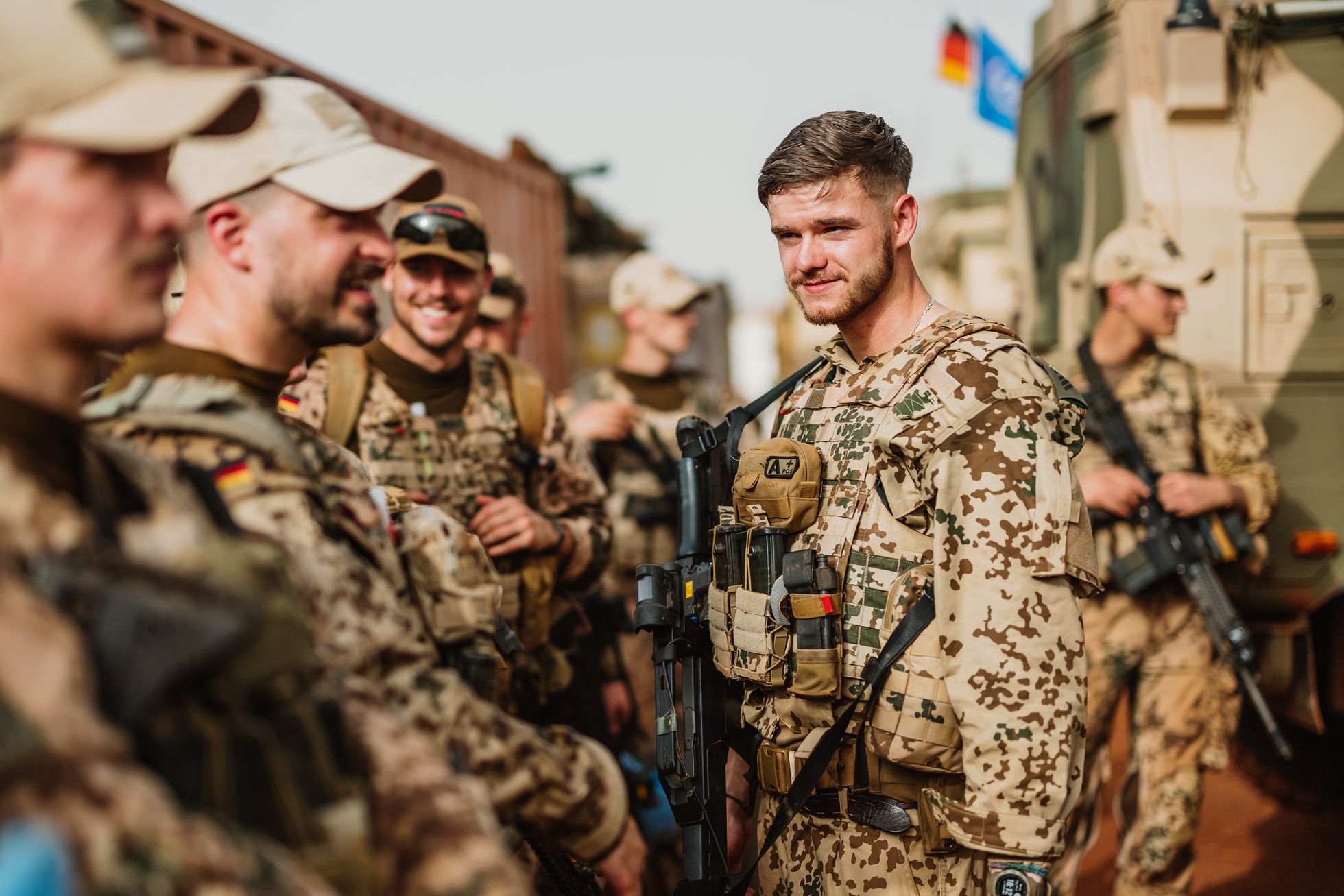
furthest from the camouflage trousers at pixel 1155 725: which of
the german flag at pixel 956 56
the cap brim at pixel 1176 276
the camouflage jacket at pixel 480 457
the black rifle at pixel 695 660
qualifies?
the german flag at pixel 956 56

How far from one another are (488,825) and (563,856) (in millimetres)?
1050

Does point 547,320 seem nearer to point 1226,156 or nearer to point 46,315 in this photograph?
point 1226,156

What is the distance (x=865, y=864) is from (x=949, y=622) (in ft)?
1.58

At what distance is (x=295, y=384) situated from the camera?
3.02m

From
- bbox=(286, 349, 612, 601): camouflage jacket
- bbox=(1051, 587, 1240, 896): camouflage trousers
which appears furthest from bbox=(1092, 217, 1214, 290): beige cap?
bbox=(286, 349, 612, 601): camouflage jacket

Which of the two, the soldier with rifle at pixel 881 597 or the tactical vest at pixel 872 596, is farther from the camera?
the tactical vest at pixel 872 596

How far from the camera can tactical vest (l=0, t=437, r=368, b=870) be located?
974 mm

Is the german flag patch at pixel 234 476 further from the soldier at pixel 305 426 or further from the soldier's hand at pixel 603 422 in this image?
the soldier's hand at pixel 603 422

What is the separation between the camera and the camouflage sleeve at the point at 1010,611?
1859 mm

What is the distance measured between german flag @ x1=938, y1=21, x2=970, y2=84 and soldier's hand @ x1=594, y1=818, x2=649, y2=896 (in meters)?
12.3

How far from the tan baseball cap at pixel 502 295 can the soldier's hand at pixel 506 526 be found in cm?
169

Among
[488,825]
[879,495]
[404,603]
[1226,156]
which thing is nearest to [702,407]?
[1226,156]

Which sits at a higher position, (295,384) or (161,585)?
(295,384)

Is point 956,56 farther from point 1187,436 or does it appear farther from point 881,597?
point 881,597
